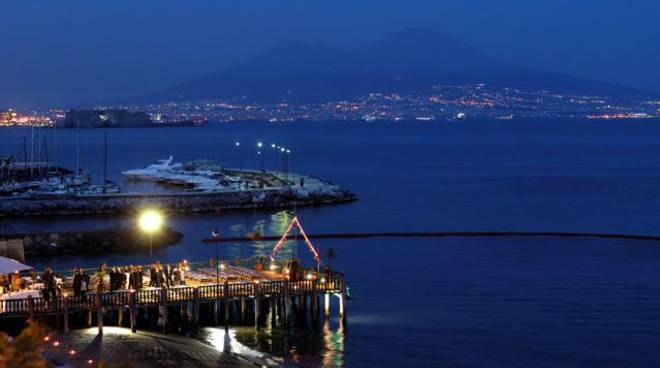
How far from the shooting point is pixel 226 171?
79500 mm

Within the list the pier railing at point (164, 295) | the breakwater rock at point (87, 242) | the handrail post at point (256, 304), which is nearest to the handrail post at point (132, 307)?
the pier railing at point (164, 295)

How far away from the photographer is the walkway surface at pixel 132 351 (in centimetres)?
1969

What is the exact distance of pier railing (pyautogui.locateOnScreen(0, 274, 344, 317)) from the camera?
74.2 feet

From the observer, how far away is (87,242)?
132 feet

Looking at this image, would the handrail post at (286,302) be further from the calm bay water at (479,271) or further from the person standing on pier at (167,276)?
the person standing on pier at (167,276)

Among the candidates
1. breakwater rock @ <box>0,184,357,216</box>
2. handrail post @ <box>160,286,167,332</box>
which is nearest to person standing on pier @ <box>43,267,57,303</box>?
handrail post @ <box>160,286,167,332</box>

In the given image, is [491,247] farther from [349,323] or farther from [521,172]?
[521,172]

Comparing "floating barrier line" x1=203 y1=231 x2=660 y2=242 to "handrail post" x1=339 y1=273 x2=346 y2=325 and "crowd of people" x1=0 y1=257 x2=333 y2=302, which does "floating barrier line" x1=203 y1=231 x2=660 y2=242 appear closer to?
"crowd of people" x1=0 y1=257 x2=333 y2=302

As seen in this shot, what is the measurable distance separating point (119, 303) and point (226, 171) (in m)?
56.3

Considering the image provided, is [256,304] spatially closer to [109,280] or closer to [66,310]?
[109,280]

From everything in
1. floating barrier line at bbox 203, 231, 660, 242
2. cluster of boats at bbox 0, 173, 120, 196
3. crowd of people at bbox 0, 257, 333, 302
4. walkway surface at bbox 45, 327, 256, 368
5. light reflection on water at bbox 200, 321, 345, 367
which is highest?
cluster of boats at bbox 0, 173, 120, 196

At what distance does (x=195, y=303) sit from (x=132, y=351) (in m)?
3.62

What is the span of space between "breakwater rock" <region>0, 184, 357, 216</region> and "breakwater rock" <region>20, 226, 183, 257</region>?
13934mm

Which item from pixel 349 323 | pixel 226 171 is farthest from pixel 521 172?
pixel 349 323
